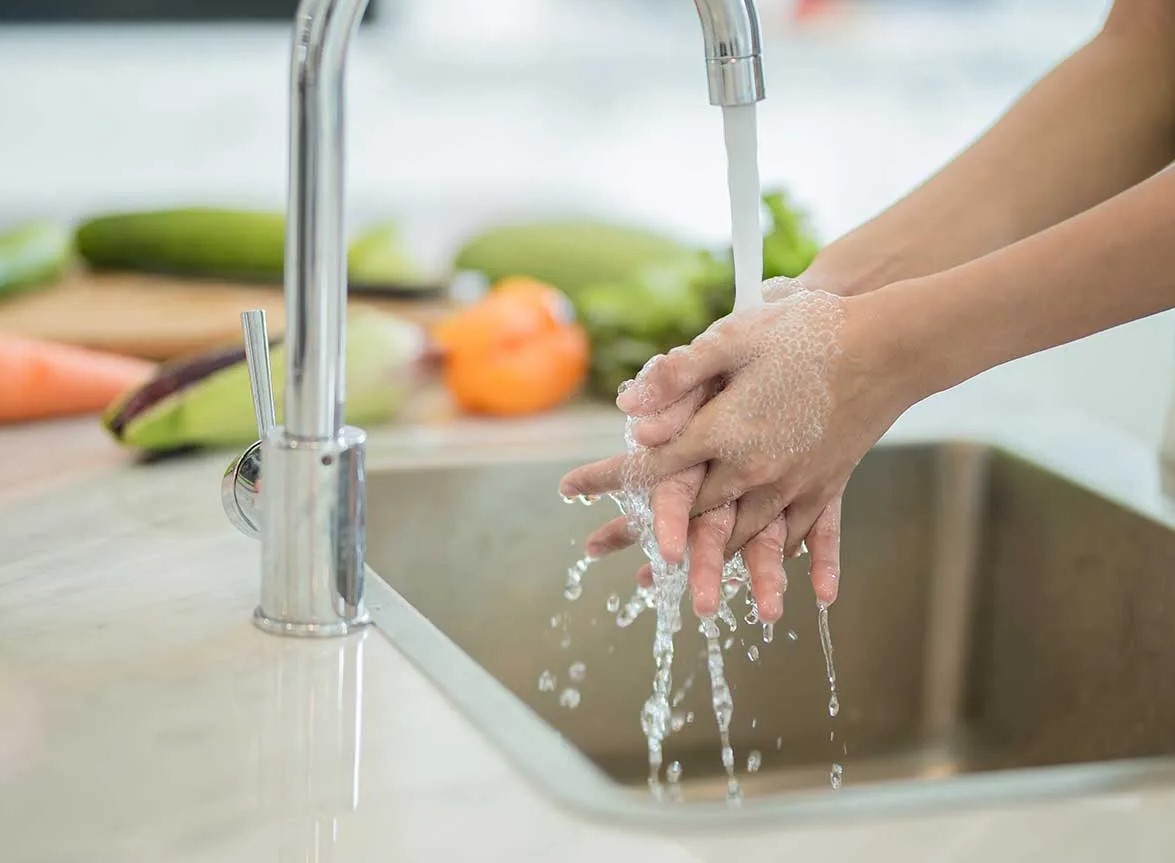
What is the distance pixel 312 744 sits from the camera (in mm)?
667

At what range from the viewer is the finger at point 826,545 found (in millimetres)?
837

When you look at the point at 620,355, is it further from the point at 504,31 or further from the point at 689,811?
the point at 504,31

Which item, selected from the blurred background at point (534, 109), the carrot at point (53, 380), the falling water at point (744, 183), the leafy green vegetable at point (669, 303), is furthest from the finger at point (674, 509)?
the blurred background at point (534, 109)

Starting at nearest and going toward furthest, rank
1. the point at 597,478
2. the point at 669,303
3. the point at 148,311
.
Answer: the point at 597,478 < the point at 669,303 < the point at 148,311

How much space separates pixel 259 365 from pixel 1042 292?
1.26 ft

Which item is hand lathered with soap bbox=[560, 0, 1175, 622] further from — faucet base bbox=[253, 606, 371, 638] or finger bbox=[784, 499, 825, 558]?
faucet base bbox=[253, 606, 371, 638]

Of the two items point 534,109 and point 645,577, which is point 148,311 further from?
point 534,109

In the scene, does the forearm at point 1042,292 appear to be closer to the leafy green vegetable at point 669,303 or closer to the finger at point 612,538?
the finger at point 612,538

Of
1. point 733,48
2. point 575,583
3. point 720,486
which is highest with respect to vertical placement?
point 733,48

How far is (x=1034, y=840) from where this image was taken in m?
0.59

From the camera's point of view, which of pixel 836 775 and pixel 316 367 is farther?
pixel 836 775

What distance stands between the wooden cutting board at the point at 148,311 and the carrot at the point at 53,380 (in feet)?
0.36

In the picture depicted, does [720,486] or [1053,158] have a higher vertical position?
[1053,158]

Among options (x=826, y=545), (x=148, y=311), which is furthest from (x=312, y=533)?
(x=148, y=311)
